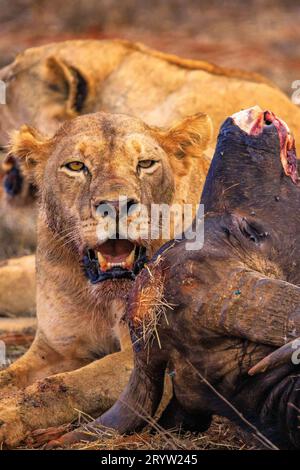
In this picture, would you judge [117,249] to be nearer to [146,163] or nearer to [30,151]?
[146,163]

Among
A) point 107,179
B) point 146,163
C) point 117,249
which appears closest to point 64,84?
point 146,163

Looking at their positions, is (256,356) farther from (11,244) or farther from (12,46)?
A: (12,46)

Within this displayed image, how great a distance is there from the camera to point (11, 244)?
29.1 feet

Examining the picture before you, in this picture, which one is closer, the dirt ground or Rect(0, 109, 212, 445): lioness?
Rect(0, 109, 212, 445): lioness

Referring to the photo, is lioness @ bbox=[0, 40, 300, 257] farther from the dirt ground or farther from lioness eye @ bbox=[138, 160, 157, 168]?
the dirt ground

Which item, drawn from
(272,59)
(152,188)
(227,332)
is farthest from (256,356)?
(272,59)

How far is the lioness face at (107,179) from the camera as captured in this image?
481cm

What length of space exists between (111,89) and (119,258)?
194 inches

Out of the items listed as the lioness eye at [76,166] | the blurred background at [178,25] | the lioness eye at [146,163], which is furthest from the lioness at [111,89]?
the blurred background at [178,25]

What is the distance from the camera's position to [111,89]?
376 inches

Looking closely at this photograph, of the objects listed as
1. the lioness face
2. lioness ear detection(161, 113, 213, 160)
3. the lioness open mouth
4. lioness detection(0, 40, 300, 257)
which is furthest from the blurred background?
the lioness open mouth

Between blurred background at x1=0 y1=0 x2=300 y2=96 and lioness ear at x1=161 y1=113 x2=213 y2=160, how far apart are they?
7.91 metres

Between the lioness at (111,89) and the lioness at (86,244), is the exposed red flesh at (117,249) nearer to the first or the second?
the lioness at (86,244)

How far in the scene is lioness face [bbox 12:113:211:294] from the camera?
4809mm
